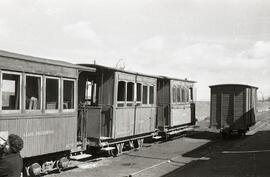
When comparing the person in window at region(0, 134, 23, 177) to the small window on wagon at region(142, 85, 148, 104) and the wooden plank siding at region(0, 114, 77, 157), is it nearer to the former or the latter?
the wooden plank siding at region(0, 114, 77, 157)

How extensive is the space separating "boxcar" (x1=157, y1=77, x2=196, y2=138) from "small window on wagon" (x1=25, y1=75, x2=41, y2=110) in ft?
30.5

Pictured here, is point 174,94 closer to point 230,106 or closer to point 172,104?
point 172,104

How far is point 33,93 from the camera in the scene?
9344mm

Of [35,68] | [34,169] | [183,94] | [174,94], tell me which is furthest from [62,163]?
[183,94]

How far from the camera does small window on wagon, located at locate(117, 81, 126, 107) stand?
13406 mm

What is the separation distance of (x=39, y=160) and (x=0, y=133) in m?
2.08

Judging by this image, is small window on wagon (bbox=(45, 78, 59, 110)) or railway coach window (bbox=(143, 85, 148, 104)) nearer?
small window on wagon (bbox=(45, 78, 59, 110))

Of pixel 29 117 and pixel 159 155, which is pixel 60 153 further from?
pixel 159 155

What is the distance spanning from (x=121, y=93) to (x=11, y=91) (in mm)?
5477

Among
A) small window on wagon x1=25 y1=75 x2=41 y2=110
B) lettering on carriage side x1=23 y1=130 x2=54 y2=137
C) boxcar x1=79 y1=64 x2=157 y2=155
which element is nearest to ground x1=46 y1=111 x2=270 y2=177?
boxcar x1=79 y1=64 x2=157 y2=155

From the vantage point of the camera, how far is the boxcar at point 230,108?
2011 centimetres

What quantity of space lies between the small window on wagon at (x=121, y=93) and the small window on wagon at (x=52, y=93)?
11.8ft

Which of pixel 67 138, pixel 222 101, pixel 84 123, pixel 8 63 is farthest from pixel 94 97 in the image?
pixel 222 101

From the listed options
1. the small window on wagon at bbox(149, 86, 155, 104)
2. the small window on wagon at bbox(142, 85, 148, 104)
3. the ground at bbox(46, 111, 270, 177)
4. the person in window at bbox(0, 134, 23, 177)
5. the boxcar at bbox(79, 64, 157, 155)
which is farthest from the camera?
the small window on wagon at bbox(149, 86, 155, 104)
